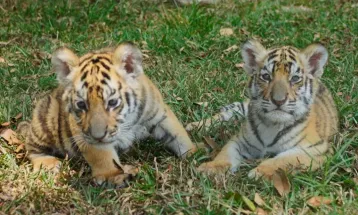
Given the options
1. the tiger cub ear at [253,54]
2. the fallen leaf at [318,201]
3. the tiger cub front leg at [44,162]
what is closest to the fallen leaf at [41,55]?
the tiger cub front leg at [44,162]

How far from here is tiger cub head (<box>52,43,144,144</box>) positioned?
15.1 ft

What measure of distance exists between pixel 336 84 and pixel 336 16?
235 centimetres

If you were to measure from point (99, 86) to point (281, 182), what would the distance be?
4.36 feet

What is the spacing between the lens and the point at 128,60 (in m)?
4.91

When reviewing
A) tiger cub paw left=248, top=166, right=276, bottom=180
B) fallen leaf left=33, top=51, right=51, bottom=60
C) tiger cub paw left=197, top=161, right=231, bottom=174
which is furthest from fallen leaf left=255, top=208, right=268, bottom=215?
fallen leaf left=33, top=51, right=51, bottom=60

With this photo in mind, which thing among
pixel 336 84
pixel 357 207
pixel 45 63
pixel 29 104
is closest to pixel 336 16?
pixel 336 84

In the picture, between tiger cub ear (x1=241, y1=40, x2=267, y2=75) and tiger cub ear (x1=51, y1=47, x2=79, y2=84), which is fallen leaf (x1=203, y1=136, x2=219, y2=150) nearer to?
tiger cub ear (x1=241, y1=40, x2=267, y2=75)

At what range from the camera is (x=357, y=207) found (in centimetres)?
436

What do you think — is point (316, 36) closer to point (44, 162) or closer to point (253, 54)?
point (253, 54)

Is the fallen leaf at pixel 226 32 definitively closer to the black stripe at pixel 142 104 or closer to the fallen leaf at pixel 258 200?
the black stripe at pixel 142 104

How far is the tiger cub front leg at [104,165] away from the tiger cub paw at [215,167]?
19.4 inches

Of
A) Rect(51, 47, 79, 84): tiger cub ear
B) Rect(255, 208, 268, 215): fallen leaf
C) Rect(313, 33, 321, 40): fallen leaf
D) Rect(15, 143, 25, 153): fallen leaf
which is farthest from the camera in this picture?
Rect(313, 33, 321, 40): fallen leaf

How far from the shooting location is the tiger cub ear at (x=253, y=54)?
511 cm

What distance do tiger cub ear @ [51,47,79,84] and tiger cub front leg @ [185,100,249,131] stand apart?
121 cm
